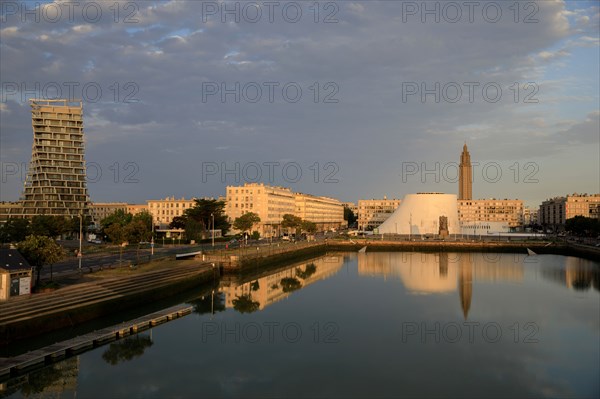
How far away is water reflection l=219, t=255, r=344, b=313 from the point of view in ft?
107

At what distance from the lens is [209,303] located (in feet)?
104

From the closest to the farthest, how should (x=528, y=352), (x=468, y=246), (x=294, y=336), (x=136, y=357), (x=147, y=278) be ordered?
(x=136, y=357)
(x=528, y=352)
(x=294, y=336)
(x=147, y=278)
(x=468, y=246)

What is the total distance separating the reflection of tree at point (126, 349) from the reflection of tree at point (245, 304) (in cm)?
886

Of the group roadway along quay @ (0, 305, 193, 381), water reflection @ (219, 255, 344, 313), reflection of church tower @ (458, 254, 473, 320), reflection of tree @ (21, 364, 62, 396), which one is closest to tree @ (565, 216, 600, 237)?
reflection of church tower @ (458, 254, 473, 320)

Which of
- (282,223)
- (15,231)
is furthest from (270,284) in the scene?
(282,223)

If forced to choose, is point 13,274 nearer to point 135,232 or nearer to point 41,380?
point 41,380

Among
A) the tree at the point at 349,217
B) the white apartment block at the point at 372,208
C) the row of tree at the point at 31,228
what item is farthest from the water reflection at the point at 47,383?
→ the tree at the point at 349,217

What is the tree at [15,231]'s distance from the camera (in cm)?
4834

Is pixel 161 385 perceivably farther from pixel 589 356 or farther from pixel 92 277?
pixel 589 356

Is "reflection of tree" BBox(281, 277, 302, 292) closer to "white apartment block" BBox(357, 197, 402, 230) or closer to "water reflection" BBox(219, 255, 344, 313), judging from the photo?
"water reflection" BBox(219, 255, 344, 313)

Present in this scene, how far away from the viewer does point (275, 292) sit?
36.9 metres

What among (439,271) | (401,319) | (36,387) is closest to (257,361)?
(36,387)

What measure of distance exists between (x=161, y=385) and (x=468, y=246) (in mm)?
63573

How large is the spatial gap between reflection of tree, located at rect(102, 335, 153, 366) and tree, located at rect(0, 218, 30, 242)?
32.3 metres
